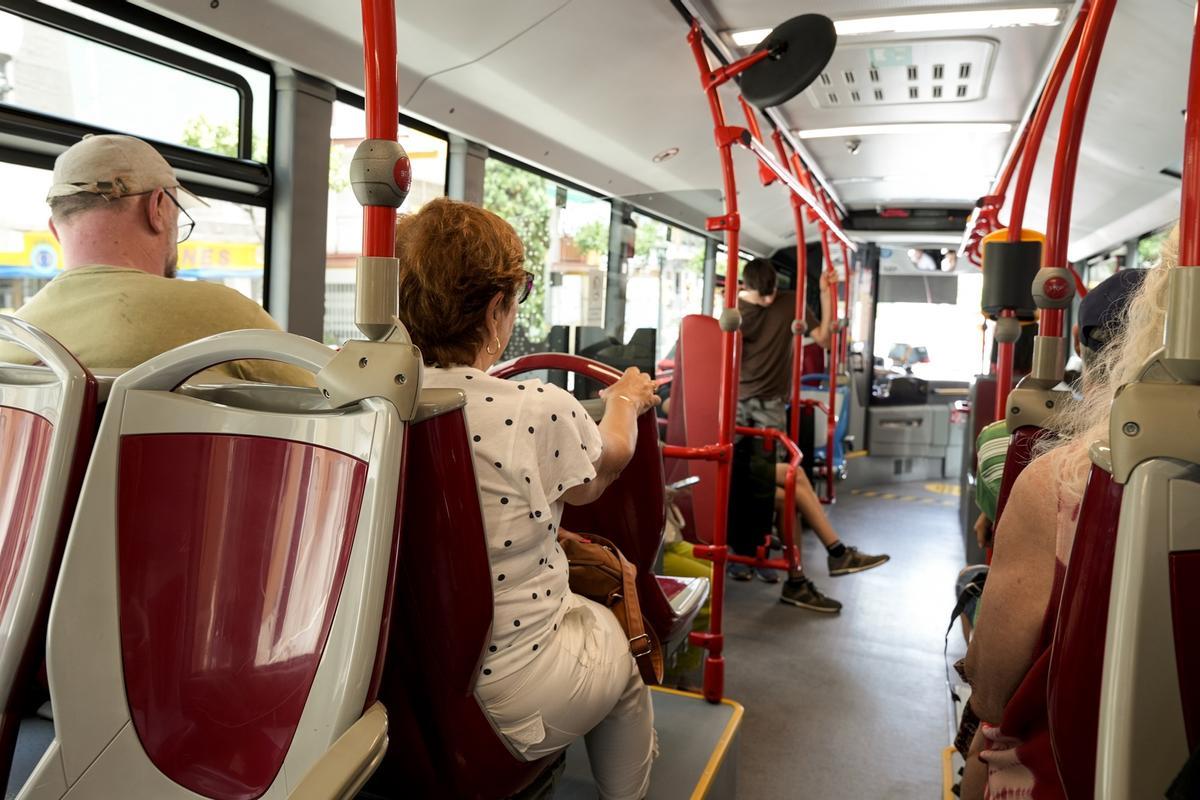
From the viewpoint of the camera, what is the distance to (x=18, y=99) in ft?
6.23

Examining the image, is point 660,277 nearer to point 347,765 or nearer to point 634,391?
point 634,391

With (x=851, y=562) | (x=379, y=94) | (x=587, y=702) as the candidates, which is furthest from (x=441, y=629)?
(x=851, y=562)

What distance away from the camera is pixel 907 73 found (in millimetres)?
3627

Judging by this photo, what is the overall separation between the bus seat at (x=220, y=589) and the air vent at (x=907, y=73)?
307 cm

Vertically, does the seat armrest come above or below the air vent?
below

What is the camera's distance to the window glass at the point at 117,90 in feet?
6.31

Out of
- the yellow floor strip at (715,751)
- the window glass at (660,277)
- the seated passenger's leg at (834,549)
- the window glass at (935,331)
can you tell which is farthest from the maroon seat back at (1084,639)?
the window glass at (935,331)

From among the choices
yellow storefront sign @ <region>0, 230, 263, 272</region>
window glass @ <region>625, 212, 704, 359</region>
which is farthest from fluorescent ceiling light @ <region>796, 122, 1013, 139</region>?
yellow storefront sign @ <region>0, 230, 263, 272</region>

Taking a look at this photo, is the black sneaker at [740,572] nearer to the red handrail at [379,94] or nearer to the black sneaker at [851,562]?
the black sneaker at [851,562]

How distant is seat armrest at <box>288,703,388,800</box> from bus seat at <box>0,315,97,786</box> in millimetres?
510

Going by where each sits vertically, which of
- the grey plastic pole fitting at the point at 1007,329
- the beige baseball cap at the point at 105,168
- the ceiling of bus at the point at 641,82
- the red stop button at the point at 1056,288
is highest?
the ceiling of bus at the point at 641,82

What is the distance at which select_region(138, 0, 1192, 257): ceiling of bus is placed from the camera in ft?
8.32

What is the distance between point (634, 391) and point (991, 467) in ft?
2.49

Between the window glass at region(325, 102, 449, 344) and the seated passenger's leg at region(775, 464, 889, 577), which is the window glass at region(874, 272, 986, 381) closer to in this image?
the seated passenger's leg at region(775, 464, 889, 577)
